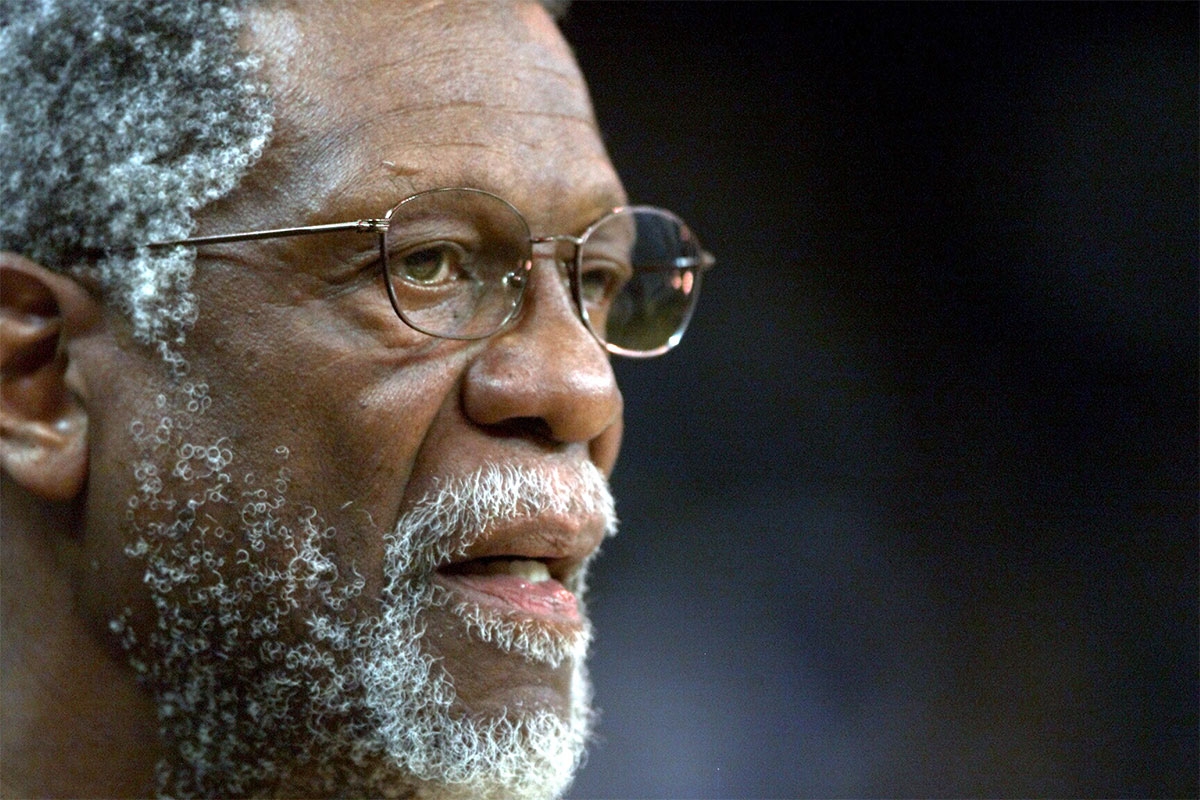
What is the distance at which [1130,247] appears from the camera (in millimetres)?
2533

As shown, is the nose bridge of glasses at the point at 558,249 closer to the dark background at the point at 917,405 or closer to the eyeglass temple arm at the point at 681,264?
the eyeglass temple arm at the point at 681,264

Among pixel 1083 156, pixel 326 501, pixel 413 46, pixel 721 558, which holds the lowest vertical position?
pixel 721 558

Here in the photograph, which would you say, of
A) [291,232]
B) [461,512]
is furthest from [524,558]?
[291,232]

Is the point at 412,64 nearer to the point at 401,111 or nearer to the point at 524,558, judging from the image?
the point at 401,111

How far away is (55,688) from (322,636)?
0.41 m

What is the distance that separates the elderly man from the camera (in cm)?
156

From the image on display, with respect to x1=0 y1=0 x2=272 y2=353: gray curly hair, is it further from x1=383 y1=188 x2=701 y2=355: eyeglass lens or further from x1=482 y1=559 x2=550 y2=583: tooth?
x1=482 y1=559 x2=550 y2=583: tooth

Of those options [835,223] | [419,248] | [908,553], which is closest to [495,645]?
[419,248]

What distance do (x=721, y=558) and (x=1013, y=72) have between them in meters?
1.19

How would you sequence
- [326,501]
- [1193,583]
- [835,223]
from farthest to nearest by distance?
[835,223] → [1193,583] → [326,501]

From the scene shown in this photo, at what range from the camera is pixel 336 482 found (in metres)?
1.56

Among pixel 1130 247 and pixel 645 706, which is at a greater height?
pixel 1130 247

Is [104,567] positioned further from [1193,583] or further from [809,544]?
[1193,583]

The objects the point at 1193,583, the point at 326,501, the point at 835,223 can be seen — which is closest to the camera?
the point at 326,501
